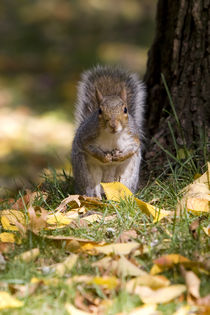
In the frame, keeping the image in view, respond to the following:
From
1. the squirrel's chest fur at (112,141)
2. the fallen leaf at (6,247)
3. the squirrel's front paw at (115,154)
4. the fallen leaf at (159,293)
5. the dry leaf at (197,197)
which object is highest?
the squirrel's chest fur at (112,141)

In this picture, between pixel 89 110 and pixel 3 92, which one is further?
pixel 3 92

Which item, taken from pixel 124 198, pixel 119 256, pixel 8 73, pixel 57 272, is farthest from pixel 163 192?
pixel 8 73

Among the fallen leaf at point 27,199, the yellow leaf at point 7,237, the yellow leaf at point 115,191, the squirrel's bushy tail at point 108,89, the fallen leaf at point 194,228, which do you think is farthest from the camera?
the squirrel's bushy tail at point 108,89

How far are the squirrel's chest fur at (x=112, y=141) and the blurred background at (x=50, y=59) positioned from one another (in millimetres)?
722

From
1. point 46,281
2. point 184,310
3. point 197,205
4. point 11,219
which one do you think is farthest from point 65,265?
point 197,205

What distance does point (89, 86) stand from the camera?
319cm

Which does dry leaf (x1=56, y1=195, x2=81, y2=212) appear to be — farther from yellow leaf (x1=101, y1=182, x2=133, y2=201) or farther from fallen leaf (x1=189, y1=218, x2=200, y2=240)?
fallen leaf (x1=189, y1=218, x2=200, y2=240)

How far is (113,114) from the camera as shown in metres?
2.57

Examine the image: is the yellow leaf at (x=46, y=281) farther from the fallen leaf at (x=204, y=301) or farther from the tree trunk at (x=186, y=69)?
the tree trunk at (x=186, y=69)

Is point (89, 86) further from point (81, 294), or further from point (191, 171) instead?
point (81, 294)

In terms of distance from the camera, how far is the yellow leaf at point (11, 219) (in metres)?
2.24

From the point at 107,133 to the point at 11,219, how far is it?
0.69 meters

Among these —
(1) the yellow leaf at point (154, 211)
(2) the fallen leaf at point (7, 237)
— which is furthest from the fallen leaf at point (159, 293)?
(2) the fallen leaf at point (7, 237)

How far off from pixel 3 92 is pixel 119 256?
456 cm
